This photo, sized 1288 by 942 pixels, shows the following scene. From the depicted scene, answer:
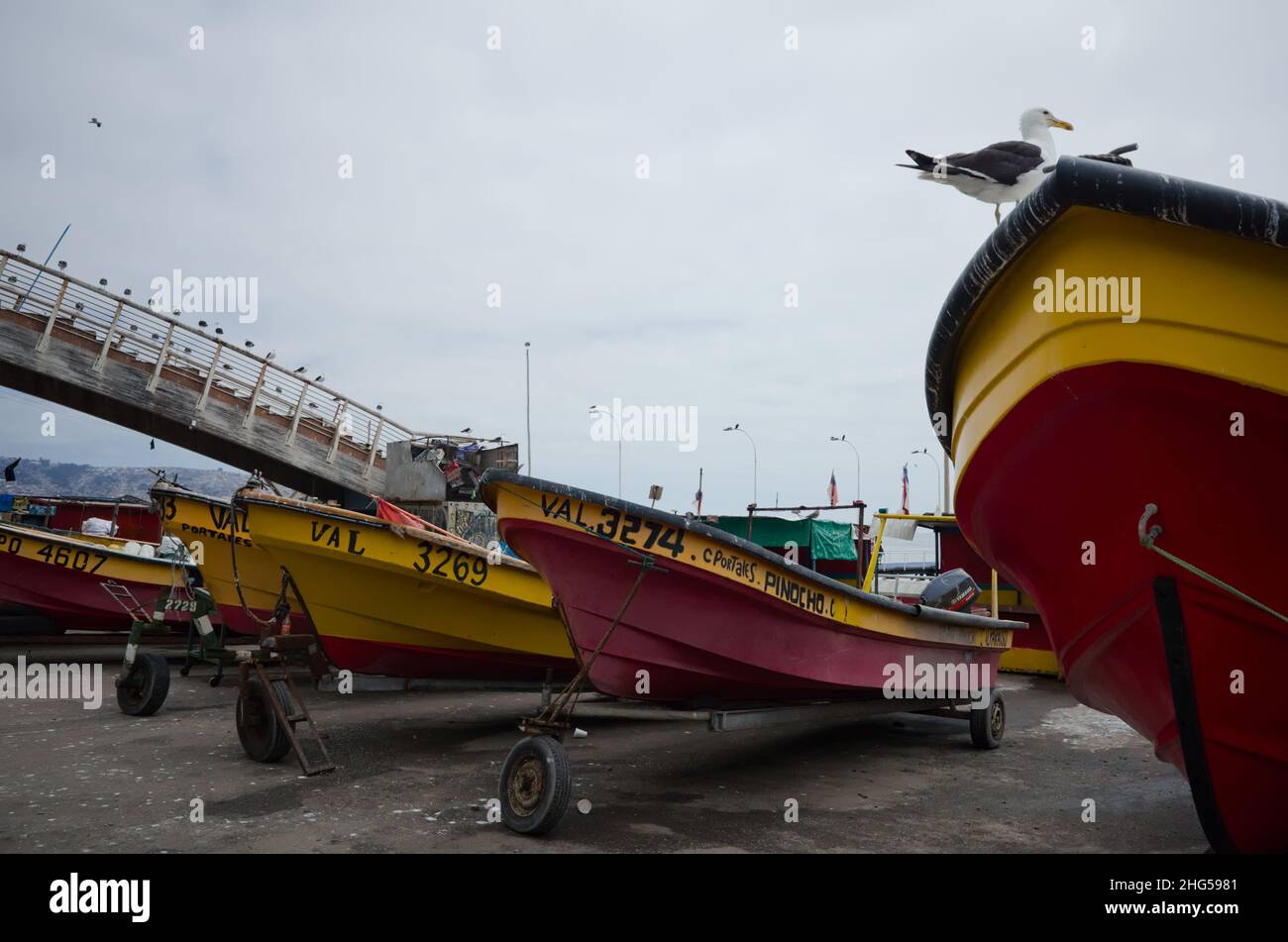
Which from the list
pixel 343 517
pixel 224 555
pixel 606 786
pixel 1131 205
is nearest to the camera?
pixel 1131 205

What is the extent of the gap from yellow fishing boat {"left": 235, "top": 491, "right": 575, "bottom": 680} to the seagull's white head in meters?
4.92

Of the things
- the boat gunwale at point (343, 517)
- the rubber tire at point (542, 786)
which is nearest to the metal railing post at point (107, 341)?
the boat gunwale at point (343, 517)

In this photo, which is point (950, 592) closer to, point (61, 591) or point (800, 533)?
point (800, 533)

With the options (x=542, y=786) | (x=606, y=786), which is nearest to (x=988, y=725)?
(x=606, y=786)

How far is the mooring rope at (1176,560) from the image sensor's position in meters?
2.91

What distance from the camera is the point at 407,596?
7543mm

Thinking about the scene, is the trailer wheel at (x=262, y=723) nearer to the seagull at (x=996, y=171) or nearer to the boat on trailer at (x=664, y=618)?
the boat on trailer at (x=664, y=618)

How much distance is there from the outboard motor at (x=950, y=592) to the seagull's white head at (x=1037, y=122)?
4.24 metres

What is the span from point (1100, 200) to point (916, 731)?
701cm

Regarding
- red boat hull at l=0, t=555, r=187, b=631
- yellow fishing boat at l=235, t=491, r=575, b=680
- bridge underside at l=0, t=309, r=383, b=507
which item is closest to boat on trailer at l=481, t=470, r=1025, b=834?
yellow fishing boat at l=235, t=491, r=575, b=680

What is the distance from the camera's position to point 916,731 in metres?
8.66

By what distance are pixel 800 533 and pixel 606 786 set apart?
1121cm

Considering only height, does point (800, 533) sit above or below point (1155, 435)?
below
